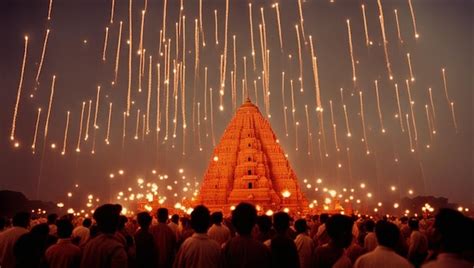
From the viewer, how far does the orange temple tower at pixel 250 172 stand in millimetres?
46781

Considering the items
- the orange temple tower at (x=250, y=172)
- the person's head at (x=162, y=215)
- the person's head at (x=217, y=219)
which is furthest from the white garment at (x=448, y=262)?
the orange temple tower at (x=250, y=172)

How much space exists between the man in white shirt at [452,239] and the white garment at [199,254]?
101 inches

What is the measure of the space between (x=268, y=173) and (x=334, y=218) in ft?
145

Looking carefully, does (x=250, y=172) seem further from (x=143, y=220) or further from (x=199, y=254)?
(x=199, y=254)

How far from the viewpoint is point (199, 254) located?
197 inches

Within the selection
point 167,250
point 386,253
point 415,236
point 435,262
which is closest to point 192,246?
point 386,253

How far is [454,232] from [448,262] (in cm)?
32

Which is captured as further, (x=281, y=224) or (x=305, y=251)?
(x=305, y=251)

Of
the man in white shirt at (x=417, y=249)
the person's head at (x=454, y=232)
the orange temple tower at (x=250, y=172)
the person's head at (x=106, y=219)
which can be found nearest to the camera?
the person's head at (x=454, y=232)

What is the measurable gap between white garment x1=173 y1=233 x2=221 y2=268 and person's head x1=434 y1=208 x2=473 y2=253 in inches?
107

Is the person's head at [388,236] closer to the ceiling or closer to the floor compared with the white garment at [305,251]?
closer to the ceiling

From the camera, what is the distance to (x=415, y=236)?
9.47m

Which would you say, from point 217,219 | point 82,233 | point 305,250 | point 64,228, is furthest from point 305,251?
point 82,233

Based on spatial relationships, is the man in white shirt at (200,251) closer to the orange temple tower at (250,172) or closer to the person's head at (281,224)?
the person's head at (281,224)
